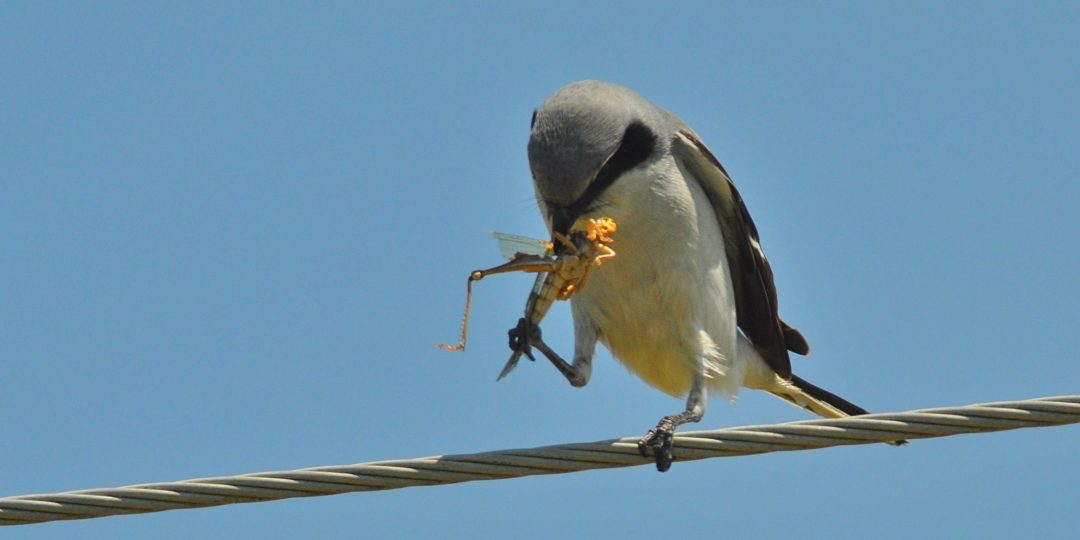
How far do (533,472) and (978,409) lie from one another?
161cm

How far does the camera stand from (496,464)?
5215 millimetres

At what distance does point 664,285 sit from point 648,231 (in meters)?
0.32

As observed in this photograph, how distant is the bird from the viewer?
303 inches

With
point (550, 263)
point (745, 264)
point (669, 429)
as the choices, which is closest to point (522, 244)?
point (550, 263)

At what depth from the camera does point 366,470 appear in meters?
5.04

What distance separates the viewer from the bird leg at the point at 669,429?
6.38 m

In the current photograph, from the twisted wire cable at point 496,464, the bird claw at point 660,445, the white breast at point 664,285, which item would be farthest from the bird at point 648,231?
the twisted wire cable at point 496,464

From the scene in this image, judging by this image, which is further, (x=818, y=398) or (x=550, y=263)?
(x=818, y=398)

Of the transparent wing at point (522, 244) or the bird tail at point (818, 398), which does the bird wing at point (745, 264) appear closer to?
the bird tail at point (818, 398)

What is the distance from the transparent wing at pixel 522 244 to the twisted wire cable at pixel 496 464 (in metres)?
1.83

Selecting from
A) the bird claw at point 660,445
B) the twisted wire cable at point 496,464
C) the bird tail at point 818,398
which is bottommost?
the twisted wire cable at point 496,464

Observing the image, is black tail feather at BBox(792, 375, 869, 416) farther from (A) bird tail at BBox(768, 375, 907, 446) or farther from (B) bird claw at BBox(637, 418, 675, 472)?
(B) bird claw at BBox(637, 418, 675, 472)

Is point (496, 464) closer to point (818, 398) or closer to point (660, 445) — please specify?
point (660, 445)

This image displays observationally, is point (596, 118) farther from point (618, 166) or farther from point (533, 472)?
point (533, 472)
